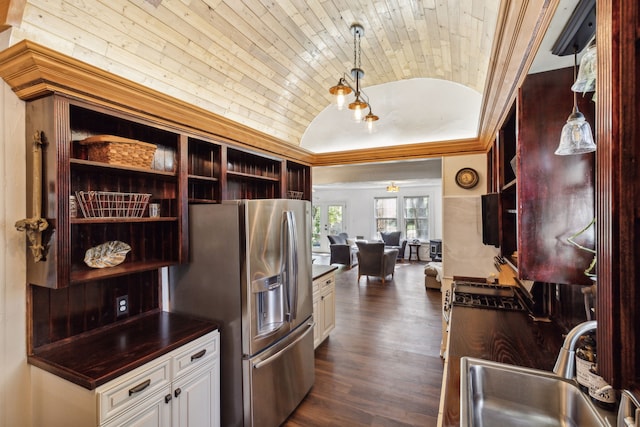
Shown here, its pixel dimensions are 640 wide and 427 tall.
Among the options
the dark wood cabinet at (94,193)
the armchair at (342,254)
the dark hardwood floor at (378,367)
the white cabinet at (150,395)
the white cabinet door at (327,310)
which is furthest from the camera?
the armchair at (342,254)

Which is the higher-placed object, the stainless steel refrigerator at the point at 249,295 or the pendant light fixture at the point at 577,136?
the pendant light fixture at the point at 577,136

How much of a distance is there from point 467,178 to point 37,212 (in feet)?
12.3

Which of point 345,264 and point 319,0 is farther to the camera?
point 345,264

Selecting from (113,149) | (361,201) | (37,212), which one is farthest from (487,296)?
(361,201)

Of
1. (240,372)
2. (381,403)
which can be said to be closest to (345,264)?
(381,403)

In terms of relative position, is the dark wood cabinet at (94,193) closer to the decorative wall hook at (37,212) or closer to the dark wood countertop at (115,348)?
the decorative wall hook at (37,212)

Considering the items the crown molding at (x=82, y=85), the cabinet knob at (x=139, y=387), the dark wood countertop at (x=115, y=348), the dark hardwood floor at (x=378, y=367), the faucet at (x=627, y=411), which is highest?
the crown molding at (x=82, y=85)

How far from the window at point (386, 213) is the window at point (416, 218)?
0.36m

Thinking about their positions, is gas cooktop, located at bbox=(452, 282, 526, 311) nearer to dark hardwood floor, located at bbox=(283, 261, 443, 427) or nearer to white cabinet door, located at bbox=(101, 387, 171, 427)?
dark hardwood floor, located at bbox=(283, 261, 443, 427)

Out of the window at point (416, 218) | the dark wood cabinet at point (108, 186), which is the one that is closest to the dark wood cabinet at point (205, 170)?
the dark wood cabinet at point (108, 186)

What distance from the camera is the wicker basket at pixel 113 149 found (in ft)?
5.44

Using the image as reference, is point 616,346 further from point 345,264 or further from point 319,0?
point 345,264

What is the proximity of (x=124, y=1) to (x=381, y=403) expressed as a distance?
331 cm

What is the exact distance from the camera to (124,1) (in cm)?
167
